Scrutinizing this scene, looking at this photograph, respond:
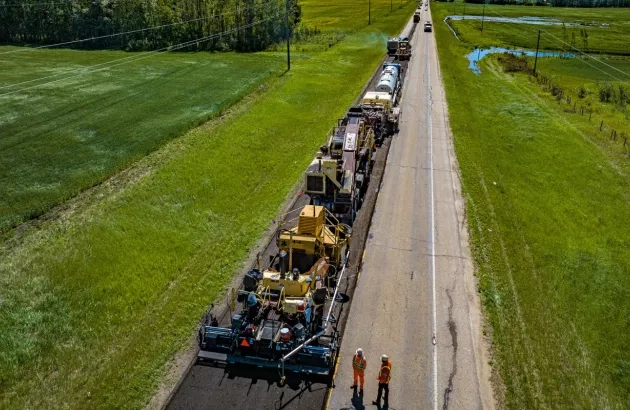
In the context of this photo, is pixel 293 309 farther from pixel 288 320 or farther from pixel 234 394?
pixel 234 394

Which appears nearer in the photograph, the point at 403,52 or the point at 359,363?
the point at 359,363

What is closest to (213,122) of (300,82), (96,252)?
(300,82)

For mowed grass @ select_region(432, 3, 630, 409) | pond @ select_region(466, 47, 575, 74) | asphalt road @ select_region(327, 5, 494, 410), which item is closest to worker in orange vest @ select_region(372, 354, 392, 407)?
asphalt road @ select_region(327, 5, 494, 410)

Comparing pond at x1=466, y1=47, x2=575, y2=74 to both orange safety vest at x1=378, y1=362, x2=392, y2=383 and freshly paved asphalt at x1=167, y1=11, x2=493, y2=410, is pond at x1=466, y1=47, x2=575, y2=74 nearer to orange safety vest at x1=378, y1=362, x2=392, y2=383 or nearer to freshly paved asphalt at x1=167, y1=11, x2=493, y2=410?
freshly paved asphalt at x1=167, y1=11, x2=493, y2=410

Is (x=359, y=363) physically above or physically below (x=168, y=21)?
below

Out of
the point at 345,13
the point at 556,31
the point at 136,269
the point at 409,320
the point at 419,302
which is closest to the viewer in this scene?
the point at 409,320

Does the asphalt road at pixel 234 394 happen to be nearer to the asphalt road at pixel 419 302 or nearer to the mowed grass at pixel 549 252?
the asphalt road at pixel 419 302

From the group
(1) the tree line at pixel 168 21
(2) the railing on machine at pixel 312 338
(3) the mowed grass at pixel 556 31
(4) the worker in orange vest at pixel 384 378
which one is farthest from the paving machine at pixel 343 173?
(3) the mowed grass at pixel 556 31

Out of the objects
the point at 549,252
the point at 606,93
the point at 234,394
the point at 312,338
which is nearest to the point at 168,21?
the point at 606,93

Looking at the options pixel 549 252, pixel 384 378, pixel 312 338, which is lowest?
pixel 384 378
